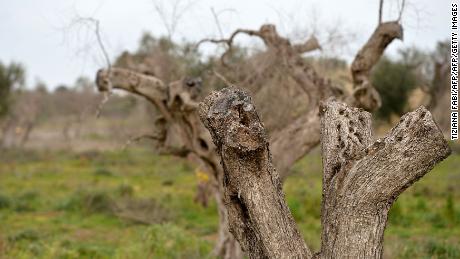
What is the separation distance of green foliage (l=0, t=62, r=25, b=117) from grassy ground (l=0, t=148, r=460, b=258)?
7.38 meters

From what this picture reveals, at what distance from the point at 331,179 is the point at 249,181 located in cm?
65

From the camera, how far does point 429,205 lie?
1492 centimetres

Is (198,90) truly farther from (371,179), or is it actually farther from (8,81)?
(8,81)

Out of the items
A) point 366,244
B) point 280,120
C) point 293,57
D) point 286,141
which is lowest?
point 366,244

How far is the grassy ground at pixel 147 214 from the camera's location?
32.3 ft

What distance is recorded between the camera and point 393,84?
25.6 metres

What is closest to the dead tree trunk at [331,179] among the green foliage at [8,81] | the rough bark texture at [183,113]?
the rough bark texture at [183,113]

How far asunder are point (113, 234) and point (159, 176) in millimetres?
9873

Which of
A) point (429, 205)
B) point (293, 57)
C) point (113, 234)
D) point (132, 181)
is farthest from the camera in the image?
point (132, 181)

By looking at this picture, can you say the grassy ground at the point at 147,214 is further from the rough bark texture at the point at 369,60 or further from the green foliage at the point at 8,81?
the green foliage at the point at 8,81

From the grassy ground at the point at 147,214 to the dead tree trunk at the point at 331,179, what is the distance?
3.91 meters

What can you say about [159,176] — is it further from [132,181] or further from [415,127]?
[415,127]

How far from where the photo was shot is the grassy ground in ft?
32.3

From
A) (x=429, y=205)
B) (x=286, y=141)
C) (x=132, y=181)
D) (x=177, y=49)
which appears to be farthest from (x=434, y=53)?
(x=286, y=141)
